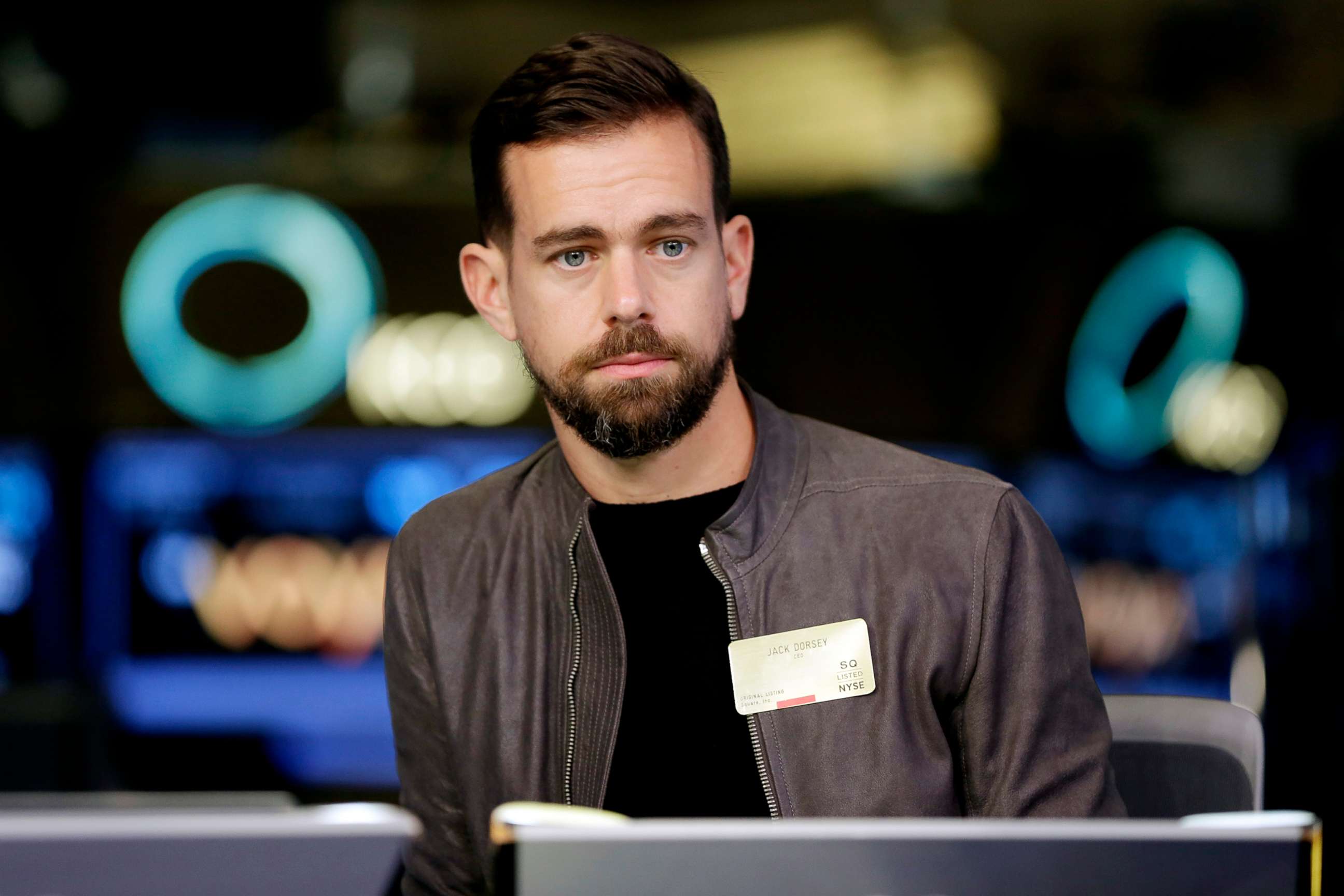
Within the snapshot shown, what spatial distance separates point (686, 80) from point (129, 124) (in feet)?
11.3

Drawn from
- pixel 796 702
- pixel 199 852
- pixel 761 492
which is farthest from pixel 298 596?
pixel 199 852

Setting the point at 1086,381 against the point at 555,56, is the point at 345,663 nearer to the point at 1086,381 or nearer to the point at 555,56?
the point at 1086,381

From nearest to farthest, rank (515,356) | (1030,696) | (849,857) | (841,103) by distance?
(849,857) → (1030,696) → (515,356) → (841,103)

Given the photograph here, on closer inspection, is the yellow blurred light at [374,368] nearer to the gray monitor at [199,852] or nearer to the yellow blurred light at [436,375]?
the yellow blurred light at [436,375]

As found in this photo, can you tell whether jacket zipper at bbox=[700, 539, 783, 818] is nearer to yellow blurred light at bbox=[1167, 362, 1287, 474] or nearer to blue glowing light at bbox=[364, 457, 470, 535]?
blue glowing light at bbox=[364, 457, 470, 535]

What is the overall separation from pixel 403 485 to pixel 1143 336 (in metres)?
2.65

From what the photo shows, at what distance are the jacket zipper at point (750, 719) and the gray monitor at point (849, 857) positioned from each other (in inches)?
32.0

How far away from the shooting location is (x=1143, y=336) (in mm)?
4867

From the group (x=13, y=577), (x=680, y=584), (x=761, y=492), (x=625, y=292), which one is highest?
(x=625, y=292)

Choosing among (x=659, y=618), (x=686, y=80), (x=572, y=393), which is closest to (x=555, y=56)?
(x=686, y=80)

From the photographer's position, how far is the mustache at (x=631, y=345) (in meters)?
1.72

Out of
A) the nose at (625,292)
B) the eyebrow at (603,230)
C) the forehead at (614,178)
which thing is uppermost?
the forehead at (614,178)

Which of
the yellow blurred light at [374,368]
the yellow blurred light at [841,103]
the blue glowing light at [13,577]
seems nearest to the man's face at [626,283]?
the yellow blurred light at [374,368]

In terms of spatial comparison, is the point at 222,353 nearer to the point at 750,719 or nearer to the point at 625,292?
the point at 625,292
